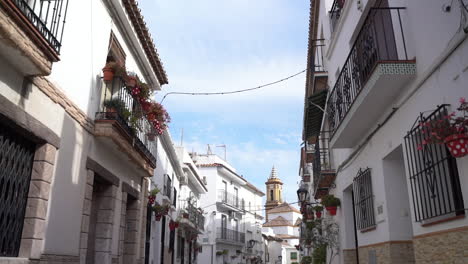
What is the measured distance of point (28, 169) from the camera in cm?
559

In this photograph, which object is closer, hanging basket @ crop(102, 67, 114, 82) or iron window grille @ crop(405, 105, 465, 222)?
iron window grille @ crop(405, 105, 465, 222)

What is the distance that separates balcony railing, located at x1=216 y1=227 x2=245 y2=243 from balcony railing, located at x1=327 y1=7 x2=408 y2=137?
30.7 metres

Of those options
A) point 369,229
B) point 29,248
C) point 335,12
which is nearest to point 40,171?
point 29,248

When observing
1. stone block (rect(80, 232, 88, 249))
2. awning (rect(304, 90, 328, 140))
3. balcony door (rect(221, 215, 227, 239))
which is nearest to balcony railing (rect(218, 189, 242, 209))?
balcony door (rect(221, 215, 227, 239))

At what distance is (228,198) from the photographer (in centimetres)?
4088

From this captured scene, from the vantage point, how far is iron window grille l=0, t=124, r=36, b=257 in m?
4.98

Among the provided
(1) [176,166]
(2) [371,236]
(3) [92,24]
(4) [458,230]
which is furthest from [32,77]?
(1) [176,166]

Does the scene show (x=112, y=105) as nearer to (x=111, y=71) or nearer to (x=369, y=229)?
(x=111, y=71)

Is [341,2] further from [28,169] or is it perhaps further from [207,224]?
[207,224]

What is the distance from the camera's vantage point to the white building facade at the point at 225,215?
121ft

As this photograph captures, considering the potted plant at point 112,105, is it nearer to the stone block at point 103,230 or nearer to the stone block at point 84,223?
the stone block at point 84,223

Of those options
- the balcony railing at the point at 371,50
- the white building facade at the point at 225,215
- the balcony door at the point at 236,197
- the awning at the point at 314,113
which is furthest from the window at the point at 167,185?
the balcony door at the point at 236,197

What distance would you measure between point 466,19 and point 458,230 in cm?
208

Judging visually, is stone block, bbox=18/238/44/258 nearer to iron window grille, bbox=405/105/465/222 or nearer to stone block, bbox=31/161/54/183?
stone block, bbox=31/161/54/183
